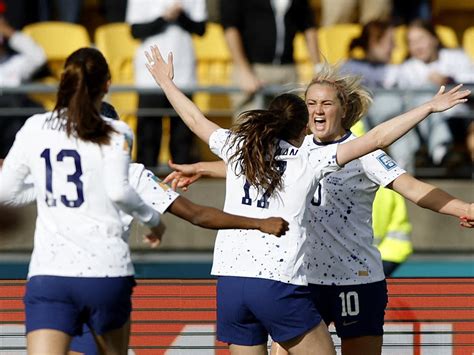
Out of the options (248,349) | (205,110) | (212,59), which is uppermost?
(212,59)

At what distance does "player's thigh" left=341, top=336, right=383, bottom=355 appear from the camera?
6680 mm

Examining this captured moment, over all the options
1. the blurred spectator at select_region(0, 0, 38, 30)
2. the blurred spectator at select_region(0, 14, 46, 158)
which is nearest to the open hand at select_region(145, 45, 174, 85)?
the blurred spectator at select_region(0, 14, 46, 158)

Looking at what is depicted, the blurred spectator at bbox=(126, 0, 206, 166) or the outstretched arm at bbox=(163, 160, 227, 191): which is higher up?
the blurred spectator at bbox=(126, 0, 206, 166)

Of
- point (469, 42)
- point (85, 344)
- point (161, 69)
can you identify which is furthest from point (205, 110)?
point (85, 344)

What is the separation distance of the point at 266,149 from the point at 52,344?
1386mm

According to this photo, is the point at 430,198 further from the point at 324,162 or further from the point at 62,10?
the point at 62,10

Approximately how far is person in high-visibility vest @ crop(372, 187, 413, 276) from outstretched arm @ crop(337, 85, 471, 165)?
2.19 m

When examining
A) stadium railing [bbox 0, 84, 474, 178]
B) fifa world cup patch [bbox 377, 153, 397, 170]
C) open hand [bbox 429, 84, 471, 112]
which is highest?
stadium railing [bbox 0, 84, 474, 178]

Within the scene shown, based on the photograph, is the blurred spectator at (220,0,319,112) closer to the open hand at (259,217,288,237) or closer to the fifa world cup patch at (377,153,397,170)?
the fifa world cup patch at (377,153,397,170)

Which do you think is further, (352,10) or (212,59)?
(352,10)

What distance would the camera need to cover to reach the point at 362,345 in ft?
21.9

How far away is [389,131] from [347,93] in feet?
2.45

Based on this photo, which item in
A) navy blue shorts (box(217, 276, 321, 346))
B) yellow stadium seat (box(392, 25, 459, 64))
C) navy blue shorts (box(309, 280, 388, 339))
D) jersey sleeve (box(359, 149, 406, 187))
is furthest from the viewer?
yellow stadium seat (box(392, 25, 459, 64))

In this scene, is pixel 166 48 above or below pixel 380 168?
above
